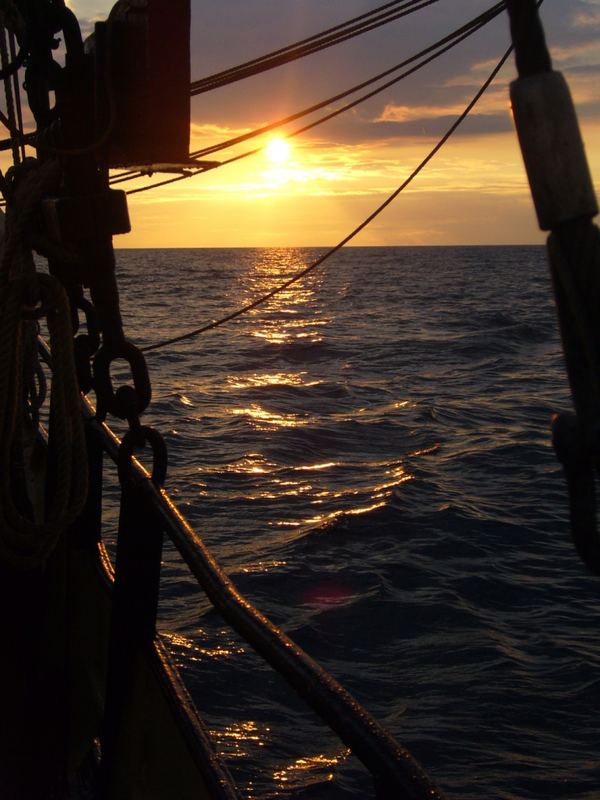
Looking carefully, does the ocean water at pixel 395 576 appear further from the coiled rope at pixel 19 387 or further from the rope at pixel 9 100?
the rope at pixel 9 100

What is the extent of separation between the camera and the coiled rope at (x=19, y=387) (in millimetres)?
2678

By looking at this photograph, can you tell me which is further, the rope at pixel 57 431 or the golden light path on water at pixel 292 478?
the golden light path on water at pixel 292 478

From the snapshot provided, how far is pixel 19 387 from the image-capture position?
277cm

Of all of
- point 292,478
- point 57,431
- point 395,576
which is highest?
point 57,431

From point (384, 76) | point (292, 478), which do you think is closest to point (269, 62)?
point (384, 76)

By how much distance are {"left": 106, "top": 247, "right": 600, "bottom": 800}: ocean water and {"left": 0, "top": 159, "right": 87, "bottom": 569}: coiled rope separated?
3.59 meters

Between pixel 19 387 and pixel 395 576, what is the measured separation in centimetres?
696

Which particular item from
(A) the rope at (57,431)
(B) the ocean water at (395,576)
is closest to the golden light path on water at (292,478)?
(B) the ocean water at (395,576)

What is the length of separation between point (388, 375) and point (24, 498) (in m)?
20.8

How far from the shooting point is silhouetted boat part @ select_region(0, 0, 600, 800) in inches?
94.9

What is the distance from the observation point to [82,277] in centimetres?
298

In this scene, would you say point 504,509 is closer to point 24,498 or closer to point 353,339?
point 24,498

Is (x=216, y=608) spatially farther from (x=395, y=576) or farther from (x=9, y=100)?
(x=395, y=576)

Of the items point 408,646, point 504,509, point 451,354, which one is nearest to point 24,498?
point 408,646
